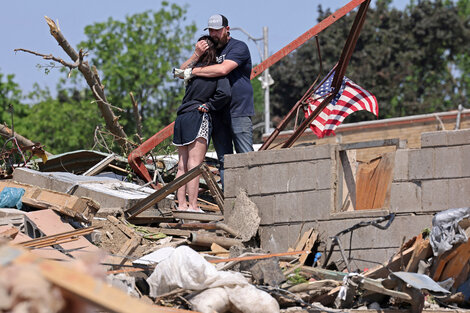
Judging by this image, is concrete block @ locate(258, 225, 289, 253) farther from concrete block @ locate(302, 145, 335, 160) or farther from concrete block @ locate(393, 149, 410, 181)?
concrete block @ locate(393, 149, 410, 181)

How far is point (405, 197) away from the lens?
24.1ft

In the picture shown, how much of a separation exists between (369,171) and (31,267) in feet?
20.2

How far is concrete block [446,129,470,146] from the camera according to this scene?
23.6 feet

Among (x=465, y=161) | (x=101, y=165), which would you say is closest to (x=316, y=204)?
(x=465, y=161)

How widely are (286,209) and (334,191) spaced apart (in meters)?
0.55

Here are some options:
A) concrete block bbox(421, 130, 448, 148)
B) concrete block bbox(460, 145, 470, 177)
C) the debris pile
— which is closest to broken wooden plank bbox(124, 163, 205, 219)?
the debris pile

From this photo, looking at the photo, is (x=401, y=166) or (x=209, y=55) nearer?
(x=401, y=166)

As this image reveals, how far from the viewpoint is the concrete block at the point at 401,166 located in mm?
7379

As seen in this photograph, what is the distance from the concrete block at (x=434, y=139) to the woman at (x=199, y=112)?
239 cm

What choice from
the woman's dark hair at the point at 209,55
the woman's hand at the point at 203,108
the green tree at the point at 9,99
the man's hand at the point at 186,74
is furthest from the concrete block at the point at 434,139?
the green tree at the point at 9,99

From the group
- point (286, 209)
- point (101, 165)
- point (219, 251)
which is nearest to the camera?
point (219, 251)

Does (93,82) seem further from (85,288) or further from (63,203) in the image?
(85,288)

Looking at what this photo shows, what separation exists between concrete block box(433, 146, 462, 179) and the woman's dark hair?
2831 millimetres

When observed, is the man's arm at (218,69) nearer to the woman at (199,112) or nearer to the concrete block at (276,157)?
the woman at (199,112)
